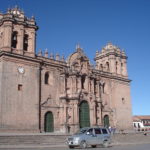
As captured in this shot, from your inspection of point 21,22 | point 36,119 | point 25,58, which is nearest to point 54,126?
point 36,119

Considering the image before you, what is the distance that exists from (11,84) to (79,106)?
10531mm

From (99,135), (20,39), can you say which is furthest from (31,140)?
(20,39)

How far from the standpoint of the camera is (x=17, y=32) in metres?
32.4

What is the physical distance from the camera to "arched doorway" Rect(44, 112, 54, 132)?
1280 inches

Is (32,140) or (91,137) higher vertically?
(91,137)

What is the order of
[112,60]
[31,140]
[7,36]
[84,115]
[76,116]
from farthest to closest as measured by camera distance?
[112,60], [84,115], [76,116], [7,36], [31,140]

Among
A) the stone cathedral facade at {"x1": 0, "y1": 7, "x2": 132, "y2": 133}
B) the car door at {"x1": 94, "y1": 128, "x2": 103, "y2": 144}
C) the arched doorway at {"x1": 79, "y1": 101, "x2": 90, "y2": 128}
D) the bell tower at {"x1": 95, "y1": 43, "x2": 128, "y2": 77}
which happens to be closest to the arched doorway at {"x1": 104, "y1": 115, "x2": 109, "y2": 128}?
the stone cathedral facade at {"x1": 0, "y1": 7, "x2": 132, "y2": 133}

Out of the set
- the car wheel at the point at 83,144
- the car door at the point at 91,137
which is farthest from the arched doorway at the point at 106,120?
the car wheel at the point at 83,144

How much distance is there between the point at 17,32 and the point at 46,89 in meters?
8.23

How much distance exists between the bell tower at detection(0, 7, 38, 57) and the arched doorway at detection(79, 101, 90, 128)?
10171 millimetres

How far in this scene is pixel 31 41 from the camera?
109 feet

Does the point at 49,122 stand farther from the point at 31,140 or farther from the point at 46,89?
the point at 31,140

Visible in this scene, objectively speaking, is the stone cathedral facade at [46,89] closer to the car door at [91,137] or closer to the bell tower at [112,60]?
the bell tower at [112,60]

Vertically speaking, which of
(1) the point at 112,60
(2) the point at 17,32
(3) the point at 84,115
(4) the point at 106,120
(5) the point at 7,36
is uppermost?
(2) the point at 17,32
